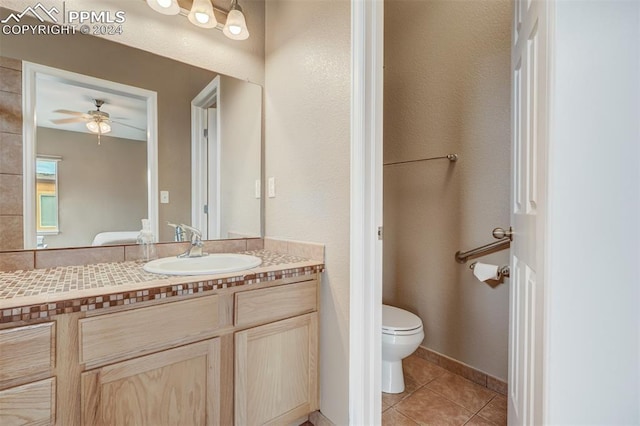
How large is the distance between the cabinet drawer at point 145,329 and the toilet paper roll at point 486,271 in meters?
1.32

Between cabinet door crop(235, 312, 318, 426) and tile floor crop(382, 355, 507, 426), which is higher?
cabinet door crop(235, 312, 318, 426)

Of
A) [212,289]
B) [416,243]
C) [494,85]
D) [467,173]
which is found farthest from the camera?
[416,243]

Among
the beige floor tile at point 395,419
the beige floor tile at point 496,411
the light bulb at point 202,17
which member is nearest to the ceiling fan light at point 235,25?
the light bulb at point 202,17

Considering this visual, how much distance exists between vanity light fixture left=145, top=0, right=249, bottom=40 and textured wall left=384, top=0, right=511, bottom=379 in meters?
1.12

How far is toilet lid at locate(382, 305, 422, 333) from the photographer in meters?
1.59

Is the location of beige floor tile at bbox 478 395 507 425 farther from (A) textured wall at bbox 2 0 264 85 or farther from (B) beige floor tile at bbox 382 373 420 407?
(A) textured wall at bbox 2 0 264 85

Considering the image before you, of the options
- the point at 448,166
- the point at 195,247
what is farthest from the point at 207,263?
the point at 448,166

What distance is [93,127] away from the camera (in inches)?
52.4

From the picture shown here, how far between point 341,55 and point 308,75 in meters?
0.23

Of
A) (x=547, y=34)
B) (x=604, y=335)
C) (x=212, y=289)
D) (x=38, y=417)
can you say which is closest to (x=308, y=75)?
(x=547, y=34)

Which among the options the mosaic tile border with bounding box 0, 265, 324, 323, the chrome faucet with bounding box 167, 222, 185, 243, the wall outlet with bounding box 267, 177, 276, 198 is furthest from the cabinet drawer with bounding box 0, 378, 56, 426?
the wall outlet with bounding box 267, 177, 276, 198

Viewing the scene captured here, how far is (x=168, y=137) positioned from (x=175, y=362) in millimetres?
1065

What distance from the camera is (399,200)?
2.19 meters

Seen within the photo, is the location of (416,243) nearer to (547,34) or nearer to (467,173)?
(467,173)
